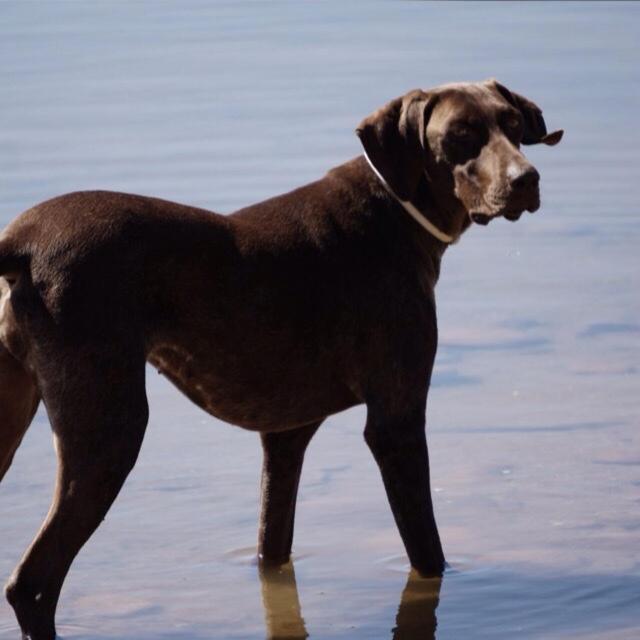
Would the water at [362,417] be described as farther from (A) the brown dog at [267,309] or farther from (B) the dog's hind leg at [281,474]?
(A) the brown dog at [267,309]

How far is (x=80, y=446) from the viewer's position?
5953mm

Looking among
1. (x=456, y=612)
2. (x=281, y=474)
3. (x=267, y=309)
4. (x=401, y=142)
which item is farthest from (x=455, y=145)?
(x=456, y=612)

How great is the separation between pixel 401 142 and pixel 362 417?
7.89ft

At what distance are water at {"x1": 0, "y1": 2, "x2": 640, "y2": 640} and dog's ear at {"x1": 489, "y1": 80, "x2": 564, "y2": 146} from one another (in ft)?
5.08

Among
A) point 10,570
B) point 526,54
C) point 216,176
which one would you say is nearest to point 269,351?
point 10,570

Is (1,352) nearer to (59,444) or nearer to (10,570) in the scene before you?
(59,444)

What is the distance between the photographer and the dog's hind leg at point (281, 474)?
711 centimetres

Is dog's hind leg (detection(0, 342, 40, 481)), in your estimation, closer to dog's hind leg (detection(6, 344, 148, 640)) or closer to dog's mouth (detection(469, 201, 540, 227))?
dog's hind leg (detection(6, 344, 148, 640))

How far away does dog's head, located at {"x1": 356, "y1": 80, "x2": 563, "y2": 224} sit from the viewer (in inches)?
256

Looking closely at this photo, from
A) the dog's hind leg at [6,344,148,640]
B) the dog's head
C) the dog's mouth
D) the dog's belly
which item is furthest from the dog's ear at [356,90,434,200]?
the dog's hind leg at [6,344,148,640]

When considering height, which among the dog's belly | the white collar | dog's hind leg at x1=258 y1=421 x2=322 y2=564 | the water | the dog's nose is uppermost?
the dog's nose

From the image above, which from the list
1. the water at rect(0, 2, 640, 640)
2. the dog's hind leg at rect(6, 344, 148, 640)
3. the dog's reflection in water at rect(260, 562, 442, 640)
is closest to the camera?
the dog's hind leg at rect(6, 344, 148, 640)

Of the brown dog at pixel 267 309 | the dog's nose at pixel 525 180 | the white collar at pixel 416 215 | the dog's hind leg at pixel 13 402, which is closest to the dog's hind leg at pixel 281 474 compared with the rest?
the brown dog at pixel 267 309

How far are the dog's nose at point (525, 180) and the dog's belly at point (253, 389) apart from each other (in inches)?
35.5
